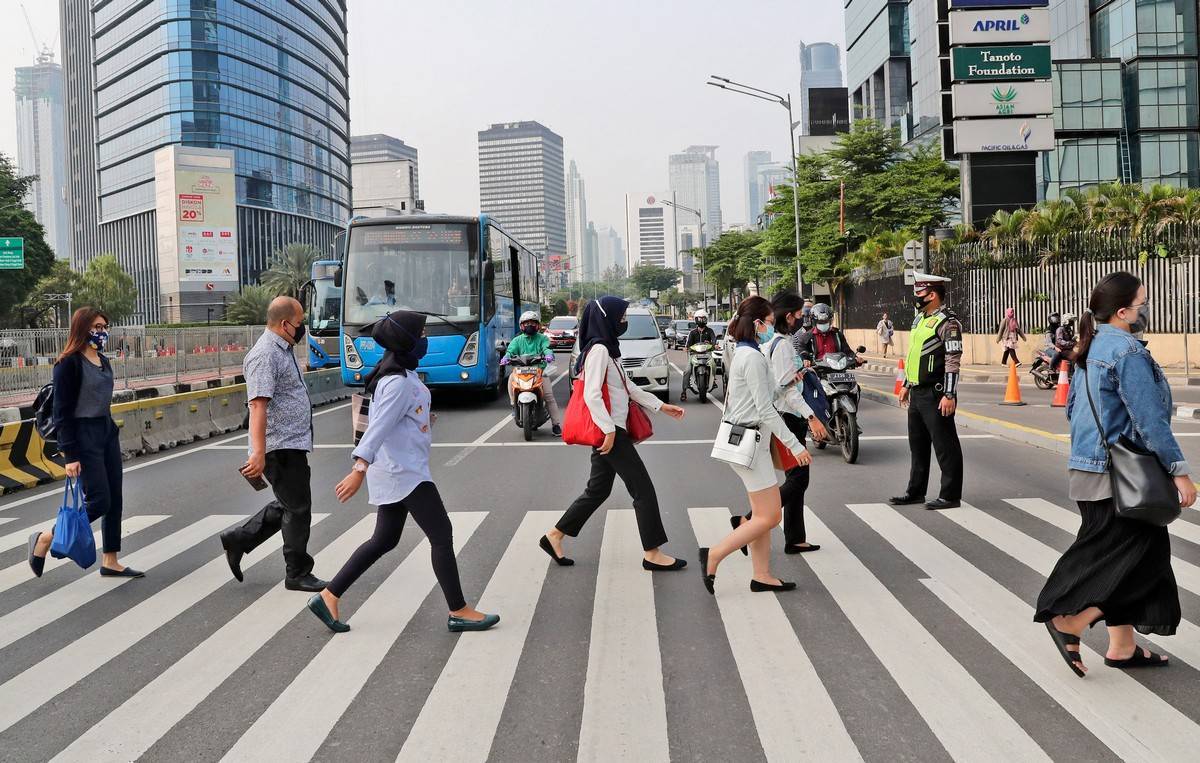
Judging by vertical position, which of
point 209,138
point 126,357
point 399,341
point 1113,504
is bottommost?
point 1113,504

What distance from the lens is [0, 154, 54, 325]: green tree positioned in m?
50.6

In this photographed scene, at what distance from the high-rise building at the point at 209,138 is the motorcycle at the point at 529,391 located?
83.5 metres

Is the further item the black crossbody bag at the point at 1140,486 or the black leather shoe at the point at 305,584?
the black leather shoe at the point at 305,584

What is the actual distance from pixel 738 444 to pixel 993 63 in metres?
32.7

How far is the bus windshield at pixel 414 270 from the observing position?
17984mm

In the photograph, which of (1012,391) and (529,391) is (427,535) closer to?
(529,391)

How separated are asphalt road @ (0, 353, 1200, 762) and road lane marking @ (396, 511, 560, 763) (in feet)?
0.05

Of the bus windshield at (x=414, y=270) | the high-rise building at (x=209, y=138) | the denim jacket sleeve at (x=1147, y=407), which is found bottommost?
the denim jacket sleeve at (x=1147, y=407)

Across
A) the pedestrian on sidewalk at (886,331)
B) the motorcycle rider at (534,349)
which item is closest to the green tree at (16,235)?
the pedestrian on sidewalk at (886,331)

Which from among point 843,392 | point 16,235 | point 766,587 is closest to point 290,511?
point 766,587

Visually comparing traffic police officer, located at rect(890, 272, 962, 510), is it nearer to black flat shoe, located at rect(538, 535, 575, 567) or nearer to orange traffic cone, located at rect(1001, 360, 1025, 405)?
black flat shoe, located at rect(538, 535, 575, 567)

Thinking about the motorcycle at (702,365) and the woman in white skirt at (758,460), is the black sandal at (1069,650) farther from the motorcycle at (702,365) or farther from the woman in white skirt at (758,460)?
the motorcycle at (702,365)

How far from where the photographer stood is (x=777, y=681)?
4215mm

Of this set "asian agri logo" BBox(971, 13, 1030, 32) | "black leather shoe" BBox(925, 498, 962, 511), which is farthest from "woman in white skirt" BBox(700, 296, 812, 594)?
"asian agri logo" BBox(971, 13, 1030, 32)
